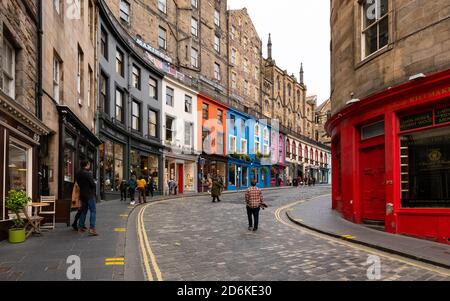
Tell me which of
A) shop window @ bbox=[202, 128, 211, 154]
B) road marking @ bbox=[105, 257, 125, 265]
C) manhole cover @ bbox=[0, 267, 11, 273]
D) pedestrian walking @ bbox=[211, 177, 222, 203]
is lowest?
road marking @ bbox=[105, 257, 125, 265]

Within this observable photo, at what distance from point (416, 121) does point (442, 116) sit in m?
0.82

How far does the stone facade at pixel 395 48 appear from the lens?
392 inches

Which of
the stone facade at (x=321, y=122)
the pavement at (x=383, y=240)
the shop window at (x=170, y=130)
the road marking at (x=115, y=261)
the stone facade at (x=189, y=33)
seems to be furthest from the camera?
the stone facade at (x=321, y=122)

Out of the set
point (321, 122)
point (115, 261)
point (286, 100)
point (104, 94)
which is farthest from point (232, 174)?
point (321, 122)

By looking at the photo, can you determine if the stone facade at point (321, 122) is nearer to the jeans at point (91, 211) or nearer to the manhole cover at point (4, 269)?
the jeans at point (91, 211)

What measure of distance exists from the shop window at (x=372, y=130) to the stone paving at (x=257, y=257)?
397 cm

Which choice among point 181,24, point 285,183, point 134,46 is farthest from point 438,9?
point 285,183

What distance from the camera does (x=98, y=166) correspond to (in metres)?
21.6

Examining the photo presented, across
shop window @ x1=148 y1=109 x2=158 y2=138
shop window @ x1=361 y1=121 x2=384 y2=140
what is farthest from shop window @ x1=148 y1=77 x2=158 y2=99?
shop window @ x1=361 y1=121 x2=384 y2=140

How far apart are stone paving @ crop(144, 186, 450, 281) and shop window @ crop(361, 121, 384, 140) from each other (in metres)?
3.97

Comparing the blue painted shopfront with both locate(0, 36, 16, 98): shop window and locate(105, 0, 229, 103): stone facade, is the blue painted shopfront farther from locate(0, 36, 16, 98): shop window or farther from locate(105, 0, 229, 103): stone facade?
locate(0, 36, 16, 98): shop window

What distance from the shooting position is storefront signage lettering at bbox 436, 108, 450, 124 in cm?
978

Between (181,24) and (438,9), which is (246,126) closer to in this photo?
(181,24)

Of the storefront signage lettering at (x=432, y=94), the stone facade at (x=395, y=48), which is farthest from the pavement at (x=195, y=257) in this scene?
the stone facade at (x=395, y=48)
